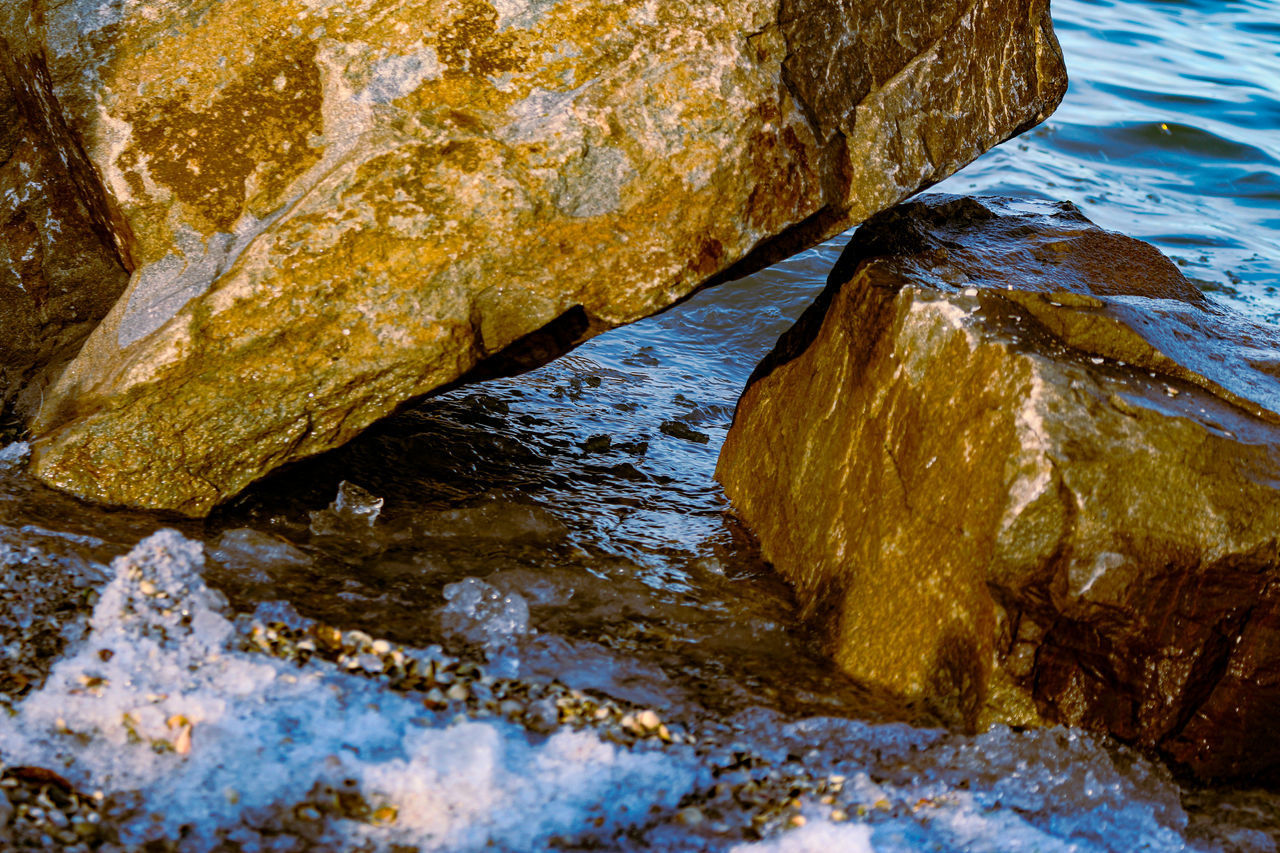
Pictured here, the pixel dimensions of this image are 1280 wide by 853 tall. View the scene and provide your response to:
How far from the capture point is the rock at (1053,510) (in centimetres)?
271

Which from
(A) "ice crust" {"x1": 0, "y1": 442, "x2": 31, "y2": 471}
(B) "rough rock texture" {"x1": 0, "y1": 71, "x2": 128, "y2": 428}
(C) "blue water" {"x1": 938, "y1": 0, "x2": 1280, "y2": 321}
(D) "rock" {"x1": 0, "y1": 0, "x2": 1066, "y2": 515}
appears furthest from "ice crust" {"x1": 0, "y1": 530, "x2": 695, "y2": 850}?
(C) "blue water" {"x1": 938, "y1": 0, "x2": 1280, "y2": 321}

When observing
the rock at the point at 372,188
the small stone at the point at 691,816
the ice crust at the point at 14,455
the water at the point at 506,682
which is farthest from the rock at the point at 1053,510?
the ice crust at the point at 14,455

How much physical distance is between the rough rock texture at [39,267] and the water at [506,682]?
0.65 m

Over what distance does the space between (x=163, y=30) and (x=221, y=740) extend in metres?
1.97

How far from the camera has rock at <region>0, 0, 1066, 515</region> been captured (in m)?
3.11

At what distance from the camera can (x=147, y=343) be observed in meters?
3.15

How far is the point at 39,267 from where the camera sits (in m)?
3.77

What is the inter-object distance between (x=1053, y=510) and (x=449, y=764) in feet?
4.92

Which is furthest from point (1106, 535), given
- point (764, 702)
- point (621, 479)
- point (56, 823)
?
point (56, 823)

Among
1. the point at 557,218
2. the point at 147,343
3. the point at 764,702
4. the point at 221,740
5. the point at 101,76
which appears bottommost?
the point at 764,702

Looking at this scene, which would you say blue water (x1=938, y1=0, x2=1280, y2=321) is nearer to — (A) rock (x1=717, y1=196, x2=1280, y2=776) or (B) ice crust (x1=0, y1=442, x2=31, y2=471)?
(A) rock (x1=717, y1=196, x2=1280, y2=776)

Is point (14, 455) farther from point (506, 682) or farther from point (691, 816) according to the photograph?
point (691, 816)

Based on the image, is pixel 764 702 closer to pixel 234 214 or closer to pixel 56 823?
pixel 56 823

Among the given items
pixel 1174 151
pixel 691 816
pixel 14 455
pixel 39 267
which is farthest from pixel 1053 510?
pixel 1174 151
